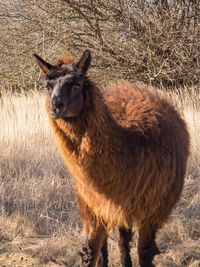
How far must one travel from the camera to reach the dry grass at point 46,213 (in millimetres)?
3789

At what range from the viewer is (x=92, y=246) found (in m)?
3.04

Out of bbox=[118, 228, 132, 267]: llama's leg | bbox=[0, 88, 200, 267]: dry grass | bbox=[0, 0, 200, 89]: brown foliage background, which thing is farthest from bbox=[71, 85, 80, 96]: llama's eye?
bbox=[0, 0, 200, 89]: brown foliage background

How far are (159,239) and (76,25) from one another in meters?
6.78

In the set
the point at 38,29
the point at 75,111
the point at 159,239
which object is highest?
the point at 38,29

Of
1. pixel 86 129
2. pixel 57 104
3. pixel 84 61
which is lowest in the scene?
pixel 86 129

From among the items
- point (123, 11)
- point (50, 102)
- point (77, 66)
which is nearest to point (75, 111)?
point (50, 102)

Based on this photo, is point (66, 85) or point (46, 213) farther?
point (46, 213)

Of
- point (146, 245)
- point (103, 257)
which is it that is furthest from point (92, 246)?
point (103, 257)

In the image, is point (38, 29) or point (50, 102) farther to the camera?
point (38, 29)

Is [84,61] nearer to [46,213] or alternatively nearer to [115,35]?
[46,213]

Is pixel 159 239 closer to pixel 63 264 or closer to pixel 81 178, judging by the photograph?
pixel 63 264

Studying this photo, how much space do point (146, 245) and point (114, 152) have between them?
91 centimetres

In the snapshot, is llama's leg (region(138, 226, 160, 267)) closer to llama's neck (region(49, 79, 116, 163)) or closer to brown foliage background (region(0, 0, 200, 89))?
llama's neck (region(49, 79, 116, 163))

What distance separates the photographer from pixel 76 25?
966cm
